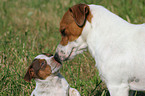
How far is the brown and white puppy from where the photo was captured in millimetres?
4125

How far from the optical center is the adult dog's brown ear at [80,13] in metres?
3.52

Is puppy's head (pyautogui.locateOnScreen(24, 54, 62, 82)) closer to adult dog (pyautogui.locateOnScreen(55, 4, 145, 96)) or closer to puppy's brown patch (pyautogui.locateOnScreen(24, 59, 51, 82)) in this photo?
puppy's brown patch (pyautogui.locateOnScreen(24, 59, 51, 82))

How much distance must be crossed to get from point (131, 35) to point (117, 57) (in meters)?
0.38

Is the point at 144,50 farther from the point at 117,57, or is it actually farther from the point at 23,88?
the point at 23,88

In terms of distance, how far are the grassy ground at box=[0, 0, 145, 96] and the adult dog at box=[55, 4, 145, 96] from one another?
25.2 inches

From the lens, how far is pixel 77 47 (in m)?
3.78

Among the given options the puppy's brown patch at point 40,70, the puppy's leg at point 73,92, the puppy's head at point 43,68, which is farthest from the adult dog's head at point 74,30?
the puppy's leg at point 73,92

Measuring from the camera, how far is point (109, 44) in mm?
3357

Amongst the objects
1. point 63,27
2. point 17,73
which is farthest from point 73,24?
point 17,73

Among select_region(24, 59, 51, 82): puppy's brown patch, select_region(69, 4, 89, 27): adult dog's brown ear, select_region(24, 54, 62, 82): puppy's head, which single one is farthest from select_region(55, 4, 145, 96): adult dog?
select_region(24, 59, 51, 82): puppy's brown patch

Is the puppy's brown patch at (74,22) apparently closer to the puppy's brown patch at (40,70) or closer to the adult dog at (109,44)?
the adult dog at (109,44)

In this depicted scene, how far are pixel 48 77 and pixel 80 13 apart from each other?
1.29m

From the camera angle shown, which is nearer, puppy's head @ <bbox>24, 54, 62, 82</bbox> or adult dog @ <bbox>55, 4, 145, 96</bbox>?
adult dog @ <bbox>55, 4, 145, 96</bbox>

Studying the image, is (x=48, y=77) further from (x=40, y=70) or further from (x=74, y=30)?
(x=74, y=30)
